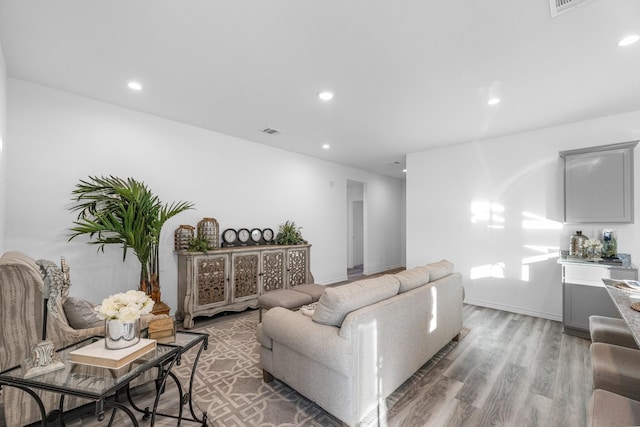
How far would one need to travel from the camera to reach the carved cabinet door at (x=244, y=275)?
3943 mm

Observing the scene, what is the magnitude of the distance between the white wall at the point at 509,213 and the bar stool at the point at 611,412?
11.1 feet

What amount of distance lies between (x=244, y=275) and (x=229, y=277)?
9.4 inches

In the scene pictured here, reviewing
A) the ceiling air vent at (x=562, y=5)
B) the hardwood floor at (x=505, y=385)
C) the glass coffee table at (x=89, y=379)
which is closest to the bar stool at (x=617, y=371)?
the hardwood floor at (x=505, y=385)

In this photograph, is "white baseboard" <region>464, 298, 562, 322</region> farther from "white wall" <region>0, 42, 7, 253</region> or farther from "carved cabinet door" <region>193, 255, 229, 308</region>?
"white wall" <region>0, 42, 7, 253</region>

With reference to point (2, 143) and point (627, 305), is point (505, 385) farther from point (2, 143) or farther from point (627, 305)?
point (2, 143)

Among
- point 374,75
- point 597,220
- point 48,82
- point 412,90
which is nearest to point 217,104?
point 48,82

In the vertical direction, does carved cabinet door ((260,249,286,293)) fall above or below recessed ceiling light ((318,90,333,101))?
below

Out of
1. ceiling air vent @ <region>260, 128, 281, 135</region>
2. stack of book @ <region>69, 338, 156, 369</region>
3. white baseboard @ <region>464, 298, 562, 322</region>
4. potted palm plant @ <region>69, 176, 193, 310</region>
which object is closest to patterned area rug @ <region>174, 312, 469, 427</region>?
stack of book @ <region>69, 338, 156, 369</region>

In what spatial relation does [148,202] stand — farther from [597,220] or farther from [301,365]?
[597,220]

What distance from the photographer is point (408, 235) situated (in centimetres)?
542

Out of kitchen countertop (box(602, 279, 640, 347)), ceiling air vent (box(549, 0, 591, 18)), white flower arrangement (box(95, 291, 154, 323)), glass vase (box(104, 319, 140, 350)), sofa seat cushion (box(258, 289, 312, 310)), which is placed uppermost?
ceiling air vent (box(549, 0, 591, 18))

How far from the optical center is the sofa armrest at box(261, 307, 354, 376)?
65.4 inches

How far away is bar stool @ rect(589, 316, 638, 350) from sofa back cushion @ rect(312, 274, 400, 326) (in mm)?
1479

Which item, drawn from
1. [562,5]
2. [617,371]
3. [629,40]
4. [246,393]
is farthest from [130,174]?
[629,40]
